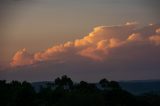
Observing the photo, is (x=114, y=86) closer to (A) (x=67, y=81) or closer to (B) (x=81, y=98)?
(A) (x=67, y=81)

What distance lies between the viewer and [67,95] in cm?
6456

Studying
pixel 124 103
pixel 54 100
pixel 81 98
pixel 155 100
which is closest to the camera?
pixel 81 98

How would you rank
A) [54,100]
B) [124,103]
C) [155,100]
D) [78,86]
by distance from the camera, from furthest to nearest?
[155,100] < [78,86] < [124,103] < [54,100]

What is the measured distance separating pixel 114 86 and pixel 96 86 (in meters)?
2.98

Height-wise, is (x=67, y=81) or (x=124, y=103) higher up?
(x=67, y=81)

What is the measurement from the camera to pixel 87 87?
260 feet

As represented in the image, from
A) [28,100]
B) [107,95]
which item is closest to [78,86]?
[107,95]

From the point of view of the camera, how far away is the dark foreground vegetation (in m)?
62.8

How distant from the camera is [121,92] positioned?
77938 mm

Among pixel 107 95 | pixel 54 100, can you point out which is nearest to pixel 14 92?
pixel 54 100

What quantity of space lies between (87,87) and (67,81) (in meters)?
6.50

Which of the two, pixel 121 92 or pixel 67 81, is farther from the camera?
pixel 67 81

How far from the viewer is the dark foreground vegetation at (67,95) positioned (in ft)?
206

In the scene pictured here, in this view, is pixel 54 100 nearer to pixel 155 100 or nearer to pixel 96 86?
pixel 96 86
